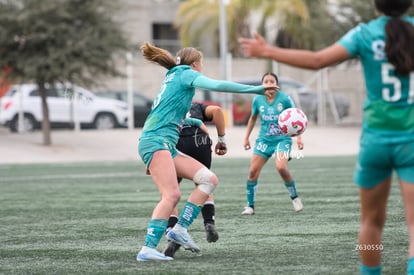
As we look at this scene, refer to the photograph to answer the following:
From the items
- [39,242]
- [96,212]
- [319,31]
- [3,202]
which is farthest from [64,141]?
[39,242]

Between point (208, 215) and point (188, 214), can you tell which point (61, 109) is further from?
point (188, 214)

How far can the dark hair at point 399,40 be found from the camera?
6254 millimetres

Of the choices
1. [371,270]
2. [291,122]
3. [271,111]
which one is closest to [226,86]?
[371,270]

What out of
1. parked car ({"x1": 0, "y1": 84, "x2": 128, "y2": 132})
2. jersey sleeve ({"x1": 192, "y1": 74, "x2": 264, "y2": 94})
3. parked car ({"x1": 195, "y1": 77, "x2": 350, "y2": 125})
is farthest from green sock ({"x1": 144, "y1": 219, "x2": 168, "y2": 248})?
parked car ({"x1": 195, "y1": 77, "x2": 350, "y2": 125})

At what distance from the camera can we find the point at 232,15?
47844 millimetres

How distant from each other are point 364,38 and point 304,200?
8.61 meters

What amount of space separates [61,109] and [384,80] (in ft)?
100

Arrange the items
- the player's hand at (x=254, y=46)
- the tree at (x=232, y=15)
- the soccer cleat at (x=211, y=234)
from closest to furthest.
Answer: the player's hand at (x=254, y=46)
the soccer cleat at (x=211, y=234)
the tree at (x=232, y=15)

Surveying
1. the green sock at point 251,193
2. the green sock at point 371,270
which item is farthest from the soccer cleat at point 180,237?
the green sock at point 251,193

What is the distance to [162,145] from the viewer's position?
8469 millimetres

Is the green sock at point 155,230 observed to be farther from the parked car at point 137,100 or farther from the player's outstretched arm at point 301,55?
the parked car at point 137,100

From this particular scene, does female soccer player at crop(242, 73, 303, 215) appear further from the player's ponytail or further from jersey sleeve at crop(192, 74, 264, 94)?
jersey sleeve at crop(192, 74, 264, 94)

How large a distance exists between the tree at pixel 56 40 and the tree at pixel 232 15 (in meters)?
14.6

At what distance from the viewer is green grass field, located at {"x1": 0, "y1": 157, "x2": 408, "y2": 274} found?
8336 mm
